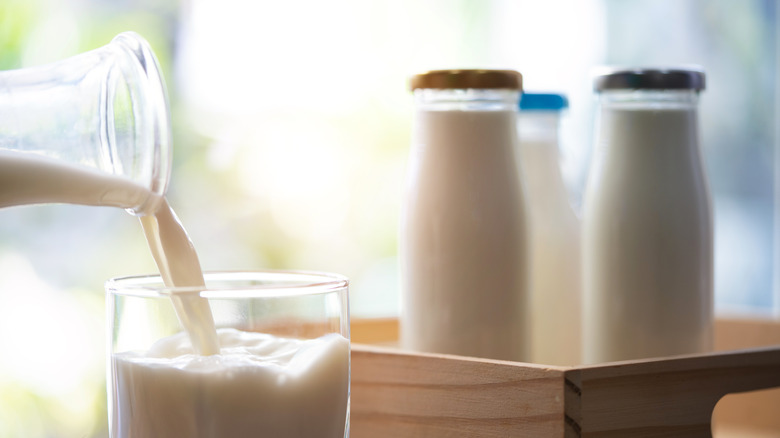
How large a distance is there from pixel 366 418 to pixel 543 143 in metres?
0.32

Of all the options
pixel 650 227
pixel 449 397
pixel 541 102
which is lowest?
pixel 449 397

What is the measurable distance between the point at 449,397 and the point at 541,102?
0.33 meters

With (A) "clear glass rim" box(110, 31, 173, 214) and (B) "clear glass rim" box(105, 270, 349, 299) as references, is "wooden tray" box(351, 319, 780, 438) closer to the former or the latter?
(B) "clear glass rim" box(105, 270, 349, 299)

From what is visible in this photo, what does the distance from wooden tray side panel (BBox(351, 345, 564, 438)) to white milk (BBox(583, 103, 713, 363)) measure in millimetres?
182

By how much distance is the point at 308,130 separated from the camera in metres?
1.90

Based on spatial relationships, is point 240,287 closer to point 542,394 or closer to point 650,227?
point 542,394

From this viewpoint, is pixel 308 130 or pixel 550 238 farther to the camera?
pixel 308 130

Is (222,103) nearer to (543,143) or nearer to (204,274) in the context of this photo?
(543,143)

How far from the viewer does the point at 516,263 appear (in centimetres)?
73

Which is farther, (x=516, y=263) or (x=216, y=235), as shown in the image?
(x=216, y=235)

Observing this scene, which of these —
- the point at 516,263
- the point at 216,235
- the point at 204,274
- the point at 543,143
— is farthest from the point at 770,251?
the point at 204,274

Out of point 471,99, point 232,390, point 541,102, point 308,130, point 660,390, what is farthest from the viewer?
point 308,130

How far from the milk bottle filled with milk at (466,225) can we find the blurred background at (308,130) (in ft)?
2.23

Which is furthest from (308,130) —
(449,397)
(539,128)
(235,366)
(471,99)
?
(235,366)
